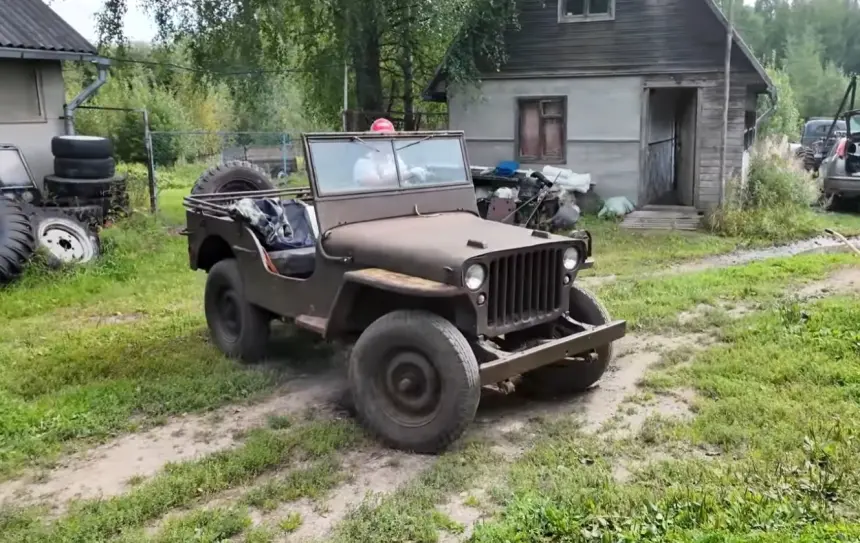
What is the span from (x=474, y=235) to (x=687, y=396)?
183 centimetres

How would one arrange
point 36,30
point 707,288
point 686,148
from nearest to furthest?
1. point 707,288
2. point 36,30
3. point 686,148

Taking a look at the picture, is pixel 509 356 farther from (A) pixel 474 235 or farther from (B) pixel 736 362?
(B) pixel 736 362

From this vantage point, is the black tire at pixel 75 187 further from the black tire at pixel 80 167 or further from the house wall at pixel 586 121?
the house wall at pixel 586 121

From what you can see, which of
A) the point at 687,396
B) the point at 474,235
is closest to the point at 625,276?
the point at 687,396

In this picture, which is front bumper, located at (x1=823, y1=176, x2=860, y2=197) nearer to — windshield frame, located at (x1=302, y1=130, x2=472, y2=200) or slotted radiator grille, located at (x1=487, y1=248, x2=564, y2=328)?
windshield frame, located at (x1=302, y1=130, x2=472, y2=200)

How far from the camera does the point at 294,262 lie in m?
6.03

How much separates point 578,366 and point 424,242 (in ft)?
4.79

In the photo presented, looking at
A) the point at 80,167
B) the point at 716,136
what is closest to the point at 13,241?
the point at 80,167

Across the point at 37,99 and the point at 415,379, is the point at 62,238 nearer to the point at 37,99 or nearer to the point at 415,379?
the point at 37,99

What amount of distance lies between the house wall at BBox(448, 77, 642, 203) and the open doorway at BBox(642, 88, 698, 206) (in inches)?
16.9

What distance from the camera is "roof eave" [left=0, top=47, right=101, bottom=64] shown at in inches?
457

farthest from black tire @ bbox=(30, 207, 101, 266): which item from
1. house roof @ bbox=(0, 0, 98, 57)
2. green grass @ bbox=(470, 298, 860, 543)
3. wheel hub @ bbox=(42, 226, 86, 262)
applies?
green grass @ bbox=(470, 298, 860, 543)

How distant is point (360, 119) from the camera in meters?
14.8

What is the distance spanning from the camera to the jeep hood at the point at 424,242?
4652 mm
